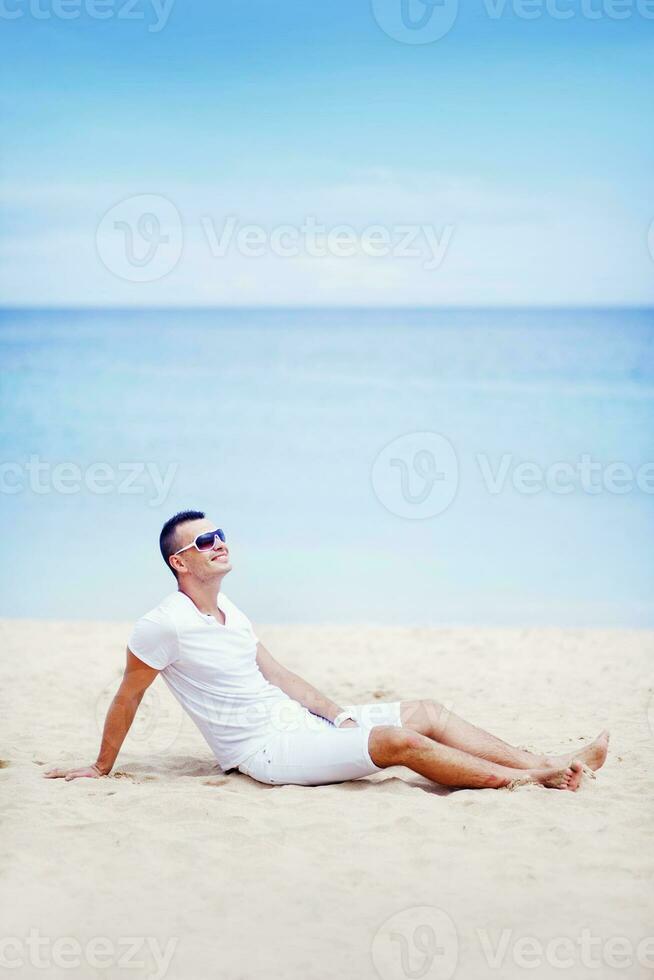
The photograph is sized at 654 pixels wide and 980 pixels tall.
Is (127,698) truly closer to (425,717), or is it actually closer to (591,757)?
(425,717)

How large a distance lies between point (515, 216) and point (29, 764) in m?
12.6

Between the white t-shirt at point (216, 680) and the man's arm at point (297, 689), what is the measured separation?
0.36ft

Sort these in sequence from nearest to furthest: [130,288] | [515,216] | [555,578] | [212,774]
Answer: [212,774] < [555,578] < [515,216] < [130,288]

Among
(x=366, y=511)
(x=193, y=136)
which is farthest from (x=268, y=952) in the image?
(x=193, y=136)

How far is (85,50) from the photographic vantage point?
1179 cm

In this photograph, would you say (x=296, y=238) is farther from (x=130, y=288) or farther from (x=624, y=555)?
(x=624, y=555)
